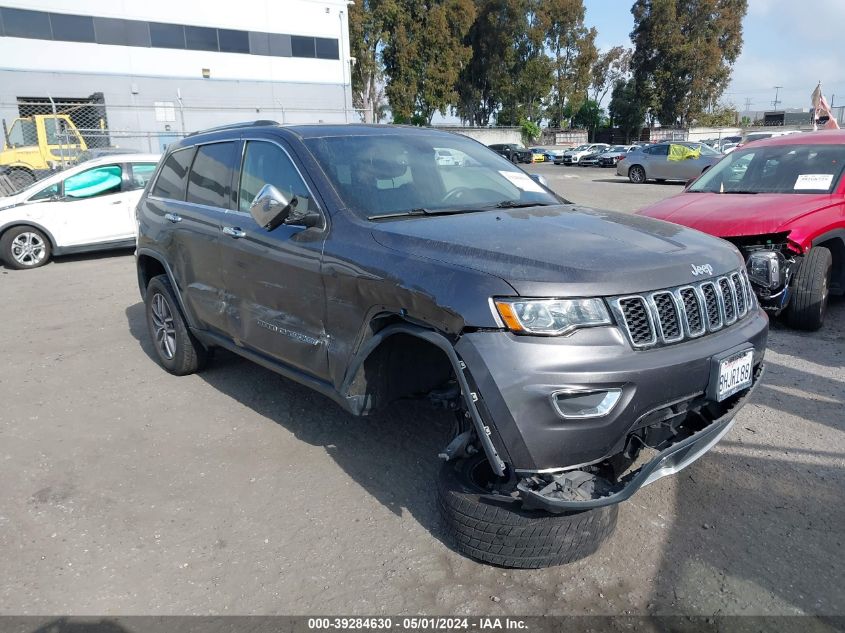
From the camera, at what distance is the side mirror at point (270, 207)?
10.8ft

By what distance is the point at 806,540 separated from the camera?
2.98 metres

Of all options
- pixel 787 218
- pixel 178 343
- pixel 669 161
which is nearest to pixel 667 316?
pixel 787 218

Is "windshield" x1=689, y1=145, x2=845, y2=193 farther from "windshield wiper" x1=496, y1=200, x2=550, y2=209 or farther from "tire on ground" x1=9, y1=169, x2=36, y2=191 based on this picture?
"tire on ground" x1=9, y1=169, x2=36, y2=191

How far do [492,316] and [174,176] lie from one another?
3544mm

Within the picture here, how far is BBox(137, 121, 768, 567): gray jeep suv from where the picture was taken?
97.4 inches

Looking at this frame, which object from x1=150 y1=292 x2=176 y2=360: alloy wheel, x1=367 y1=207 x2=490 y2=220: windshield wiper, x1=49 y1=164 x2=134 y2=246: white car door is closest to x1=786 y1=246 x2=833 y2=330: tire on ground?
x1=367 y1=207 x2=490 y2=220: windshield wiper

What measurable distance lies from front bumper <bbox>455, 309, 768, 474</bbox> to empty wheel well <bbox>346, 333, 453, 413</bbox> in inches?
25.9

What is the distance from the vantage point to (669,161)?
23812mm

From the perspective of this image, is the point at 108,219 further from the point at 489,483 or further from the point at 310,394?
the point at 489,483

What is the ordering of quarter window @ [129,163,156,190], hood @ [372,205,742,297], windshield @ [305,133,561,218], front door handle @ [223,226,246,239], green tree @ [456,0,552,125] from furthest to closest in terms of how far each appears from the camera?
green tree @ [456,0,552,125]
quarter window @ [129,163,156,190]
front door handle @ [223,226,246,239]
windshield @ [305,133,561,218]
hood @ [372,205,742,297]

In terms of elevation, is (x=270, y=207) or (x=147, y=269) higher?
(x=270, y=207)

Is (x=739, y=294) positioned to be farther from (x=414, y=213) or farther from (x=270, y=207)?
(x=270, y=207)

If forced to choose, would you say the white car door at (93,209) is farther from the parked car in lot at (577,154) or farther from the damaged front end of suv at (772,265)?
the parked car in lot at (577,154)

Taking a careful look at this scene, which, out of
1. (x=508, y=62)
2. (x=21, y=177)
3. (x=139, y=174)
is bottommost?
(x=21, y=177)
